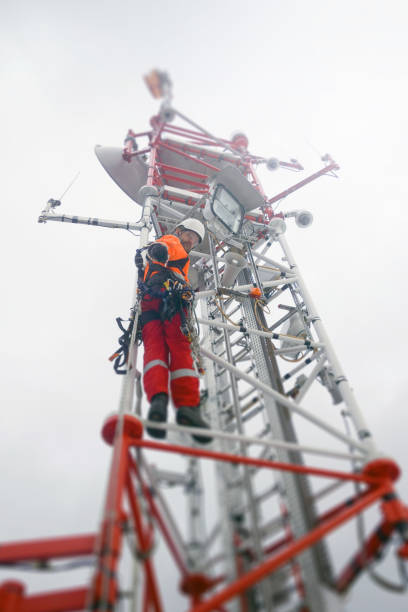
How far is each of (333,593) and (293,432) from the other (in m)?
1.59

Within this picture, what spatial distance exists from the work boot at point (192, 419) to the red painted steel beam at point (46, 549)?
1556mm

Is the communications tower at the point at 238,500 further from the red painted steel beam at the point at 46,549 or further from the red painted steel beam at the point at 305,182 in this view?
the red painted steel beam at the point at 305,182

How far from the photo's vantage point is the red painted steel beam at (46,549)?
2211 mm

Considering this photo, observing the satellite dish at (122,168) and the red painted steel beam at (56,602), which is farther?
the satellite dish at (122,168)

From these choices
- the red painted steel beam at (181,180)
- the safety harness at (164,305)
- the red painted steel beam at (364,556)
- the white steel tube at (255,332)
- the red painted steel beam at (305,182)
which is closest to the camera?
the red painted steel beam at (364,556)

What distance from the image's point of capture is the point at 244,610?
112 inches

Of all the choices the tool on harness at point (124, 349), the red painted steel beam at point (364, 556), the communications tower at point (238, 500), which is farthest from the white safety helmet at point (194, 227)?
the red painted steel beam at point (364, 556)

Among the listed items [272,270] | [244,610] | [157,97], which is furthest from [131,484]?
[272,270]

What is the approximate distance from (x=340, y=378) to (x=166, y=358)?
6.47 feet

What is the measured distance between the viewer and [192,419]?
3.78 meters

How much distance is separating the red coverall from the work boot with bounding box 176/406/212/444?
0.09m

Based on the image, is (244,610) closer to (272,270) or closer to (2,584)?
(2,584)

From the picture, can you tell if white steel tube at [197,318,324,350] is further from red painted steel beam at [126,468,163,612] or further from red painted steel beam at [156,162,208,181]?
red painted steel beam at [156,162,208,181]

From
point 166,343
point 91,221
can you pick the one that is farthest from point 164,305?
point 91,221
